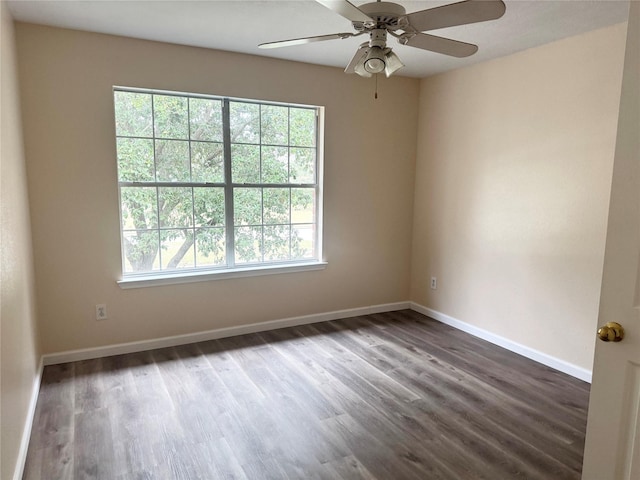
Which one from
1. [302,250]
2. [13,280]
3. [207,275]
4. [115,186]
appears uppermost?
[115,186]

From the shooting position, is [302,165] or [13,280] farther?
[302,165]

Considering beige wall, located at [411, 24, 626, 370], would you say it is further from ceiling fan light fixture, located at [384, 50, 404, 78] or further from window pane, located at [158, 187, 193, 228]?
window pane, located at [158, 187, 193, 228]

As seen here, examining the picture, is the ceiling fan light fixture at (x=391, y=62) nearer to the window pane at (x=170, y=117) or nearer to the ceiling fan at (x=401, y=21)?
the ceiling fan at (x=401, y=21)

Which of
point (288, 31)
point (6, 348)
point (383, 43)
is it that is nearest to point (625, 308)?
point (383, 43)

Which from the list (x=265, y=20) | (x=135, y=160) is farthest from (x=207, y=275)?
(x=265, y=20)

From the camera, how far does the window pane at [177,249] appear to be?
11.6 feet

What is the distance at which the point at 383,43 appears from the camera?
198cm

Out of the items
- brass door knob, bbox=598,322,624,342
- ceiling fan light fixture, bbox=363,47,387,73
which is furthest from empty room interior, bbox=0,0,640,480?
brass door knob, bbox=598,322,624,342

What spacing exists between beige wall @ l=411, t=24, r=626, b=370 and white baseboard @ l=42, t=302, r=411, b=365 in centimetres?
72

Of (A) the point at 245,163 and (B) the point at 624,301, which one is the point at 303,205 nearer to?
(A) the point at 245,163

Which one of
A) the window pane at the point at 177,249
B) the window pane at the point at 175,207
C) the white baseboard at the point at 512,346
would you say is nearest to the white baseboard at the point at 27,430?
the window pane at the point at 177,249

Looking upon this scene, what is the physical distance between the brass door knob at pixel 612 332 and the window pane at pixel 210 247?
2.99 meters

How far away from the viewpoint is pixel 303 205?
13.4ft

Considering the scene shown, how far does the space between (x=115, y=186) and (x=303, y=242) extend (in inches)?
68.6
